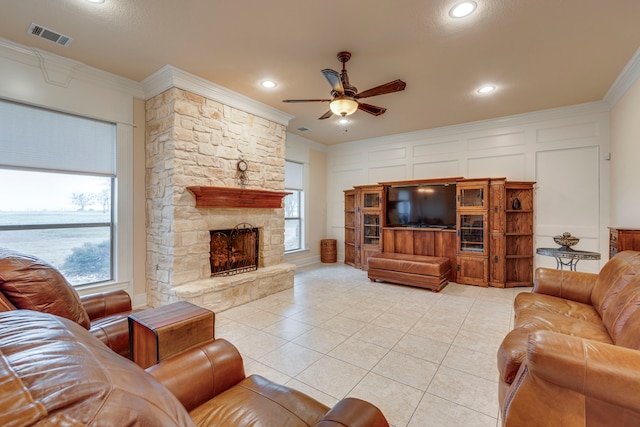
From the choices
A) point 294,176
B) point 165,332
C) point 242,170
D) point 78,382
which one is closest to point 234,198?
point 242,170

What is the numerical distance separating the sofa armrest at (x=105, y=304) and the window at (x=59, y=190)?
1.44m

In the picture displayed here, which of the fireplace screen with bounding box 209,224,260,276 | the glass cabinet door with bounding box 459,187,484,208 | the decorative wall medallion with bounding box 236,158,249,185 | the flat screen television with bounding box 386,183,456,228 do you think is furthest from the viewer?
the flat screen television with bounding box 386,183,456,228

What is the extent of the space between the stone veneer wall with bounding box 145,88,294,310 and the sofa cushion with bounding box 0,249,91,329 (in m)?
1.76

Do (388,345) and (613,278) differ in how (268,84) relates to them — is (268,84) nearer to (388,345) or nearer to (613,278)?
(388,345)

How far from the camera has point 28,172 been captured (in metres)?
3.10

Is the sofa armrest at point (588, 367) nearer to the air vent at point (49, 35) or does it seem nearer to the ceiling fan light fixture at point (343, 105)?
the ceiling fan light fixture at point (343, 105)

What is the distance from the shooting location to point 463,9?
2414 millimetres

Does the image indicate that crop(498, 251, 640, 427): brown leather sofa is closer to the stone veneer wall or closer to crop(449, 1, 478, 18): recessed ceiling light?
crop(449, 1, 478, 18): recessed ceiling light

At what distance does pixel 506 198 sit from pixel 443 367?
3.77 meters

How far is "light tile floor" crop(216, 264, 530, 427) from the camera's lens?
203 centimetres

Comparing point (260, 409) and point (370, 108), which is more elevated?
point (370, 108)

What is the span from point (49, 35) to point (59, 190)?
162 centimetres

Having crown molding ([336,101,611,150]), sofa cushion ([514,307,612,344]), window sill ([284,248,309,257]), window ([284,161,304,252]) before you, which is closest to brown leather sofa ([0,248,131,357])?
sofa cushion ([514,307,612,344])

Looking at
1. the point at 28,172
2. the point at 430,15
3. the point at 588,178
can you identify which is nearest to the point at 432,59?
the point at 430,15
